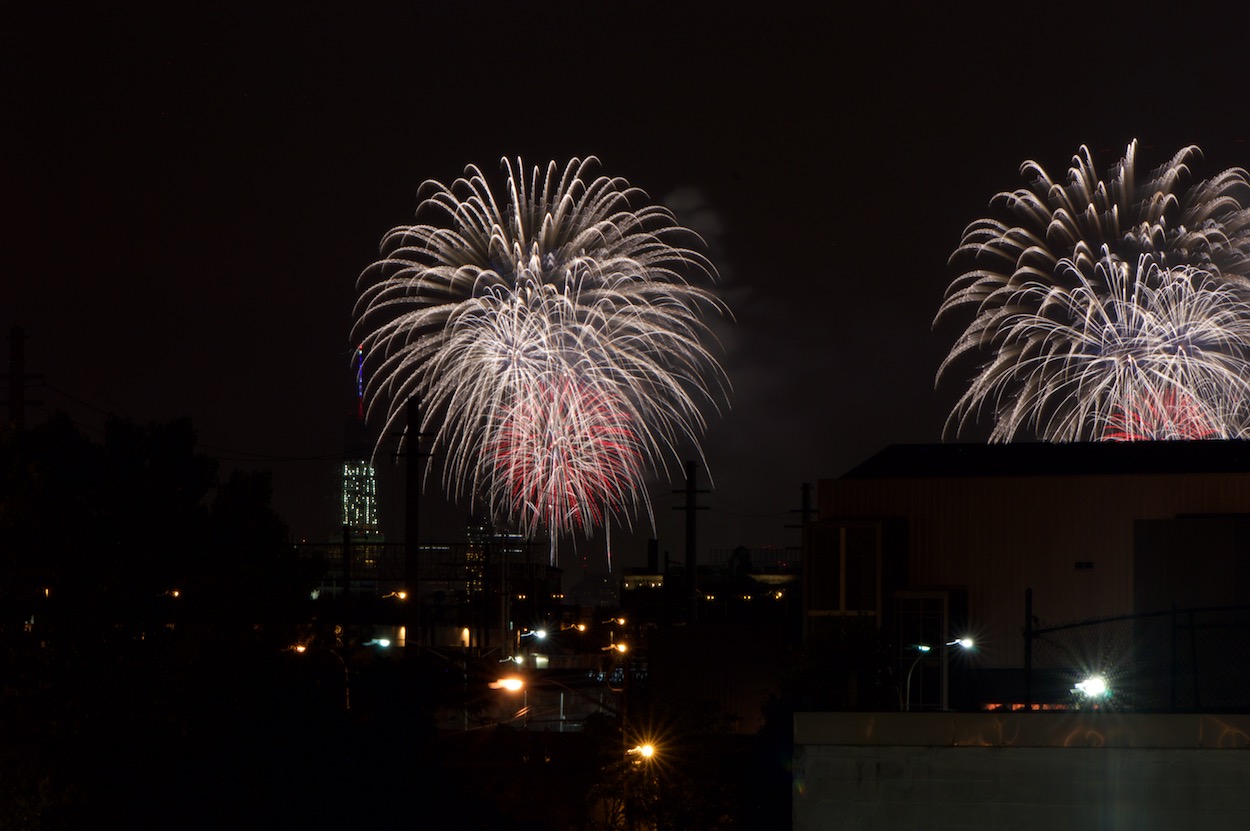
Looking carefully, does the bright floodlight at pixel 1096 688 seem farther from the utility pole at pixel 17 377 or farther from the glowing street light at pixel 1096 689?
the utility pole at pixel 17 377

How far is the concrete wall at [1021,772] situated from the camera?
1529cm

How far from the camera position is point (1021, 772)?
1572 cm

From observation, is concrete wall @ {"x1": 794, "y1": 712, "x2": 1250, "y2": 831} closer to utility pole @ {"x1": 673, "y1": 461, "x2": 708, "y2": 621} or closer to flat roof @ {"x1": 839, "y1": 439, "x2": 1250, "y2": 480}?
flat roof @ {"x1": 839, "y1": 439, "x2": 1250, "y2": 480}

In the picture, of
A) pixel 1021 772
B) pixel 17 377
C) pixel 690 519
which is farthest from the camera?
pixel 690 519

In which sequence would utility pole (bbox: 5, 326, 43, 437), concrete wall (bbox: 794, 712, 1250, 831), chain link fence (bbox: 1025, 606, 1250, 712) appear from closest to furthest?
concrete wall (bbox: 794, 712, 1250, 831) → chain link fence (bbox: 1025, 606, 1250, 712) → utility pole (bbox: 5, 326, 43, 437)

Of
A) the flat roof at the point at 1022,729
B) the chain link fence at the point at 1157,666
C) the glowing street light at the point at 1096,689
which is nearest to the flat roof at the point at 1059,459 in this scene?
the chain link fence at the point at 1157,666

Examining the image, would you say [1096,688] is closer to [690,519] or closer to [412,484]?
[412,484]

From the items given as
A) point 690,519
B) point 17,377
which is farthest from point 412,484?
point 690,519

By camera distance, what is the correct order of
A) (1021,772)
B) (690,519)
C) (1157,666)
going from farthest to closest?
(690,519)
(1157,666)
(1021,772)

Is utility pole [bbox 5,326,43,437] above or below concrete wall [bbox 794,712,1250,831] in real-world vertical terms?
above

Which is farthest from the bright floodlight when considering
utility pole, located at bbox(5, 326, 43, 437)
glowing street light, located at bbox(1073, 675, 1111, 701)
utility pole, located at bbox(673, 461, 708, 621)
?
utility pole, located at bbox(673, 461, 708, 621)

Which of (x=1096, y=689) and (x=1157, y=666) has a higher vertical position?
(x=1096, y=689)

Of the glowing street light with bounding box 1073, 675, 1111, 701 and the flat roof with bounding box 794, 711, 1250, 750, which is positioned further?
the glowing street light with bounding box 1073, 675, 1111, 701

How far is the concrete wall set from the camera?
15.3 meters
